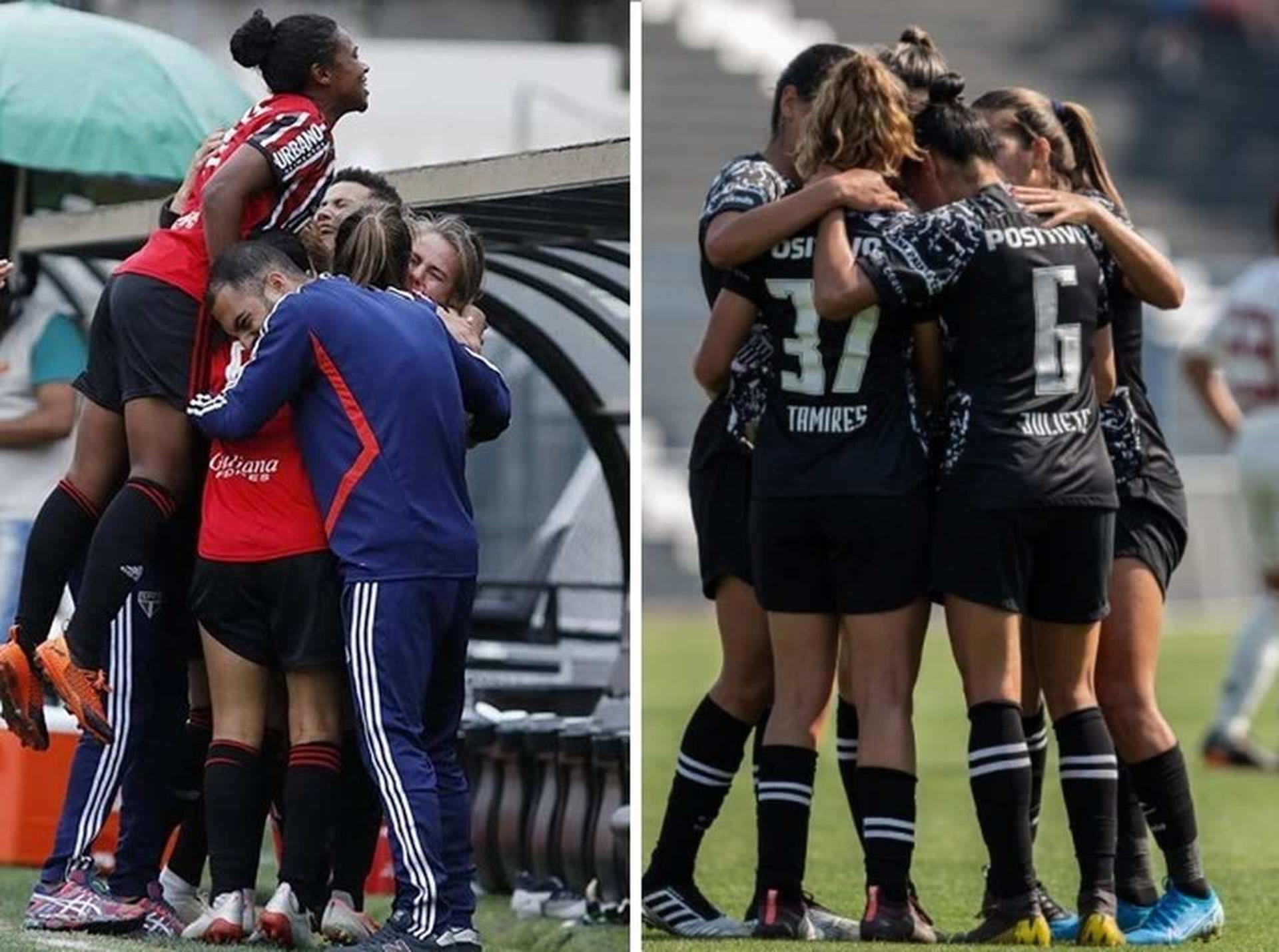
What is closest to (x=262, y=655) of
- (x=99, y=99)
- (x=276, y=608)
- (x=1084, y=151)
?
(x=276, y=608)

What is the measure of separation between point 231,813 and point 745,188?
1739 millimetres

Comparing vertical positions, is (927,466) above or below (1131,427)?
below

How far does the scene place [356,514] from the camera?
529 cm

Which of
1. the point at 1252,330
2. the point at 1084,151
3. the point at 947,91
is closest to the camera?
the point at 947,91

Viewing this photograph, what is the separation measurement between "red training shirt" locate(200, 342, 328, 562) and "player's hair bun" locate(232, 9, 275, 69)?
649 mm

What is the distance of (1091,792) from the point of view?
5.71 m

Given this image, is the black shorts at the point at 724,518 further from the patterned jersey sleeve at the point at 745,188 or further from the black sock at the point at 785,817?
the patterned jersey sleeve at the point at 745,188

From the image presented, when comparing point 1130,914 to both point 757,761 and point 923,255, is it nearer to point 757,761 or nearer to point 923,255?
point 757,761

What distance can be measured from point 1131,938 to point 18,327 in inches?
147

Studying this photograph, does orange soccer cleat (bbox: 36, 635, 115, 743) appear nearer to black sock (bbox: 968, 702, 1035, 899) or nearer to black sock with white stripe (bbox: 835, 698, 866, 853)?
black sock with white stripe (bbox: 835, 698, 866, 853)

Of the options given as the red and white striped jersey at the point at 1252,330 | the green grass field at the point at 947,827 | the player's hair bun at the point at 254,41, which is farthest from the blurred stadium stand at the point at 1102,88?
the player's hair bun at the point at 254,41

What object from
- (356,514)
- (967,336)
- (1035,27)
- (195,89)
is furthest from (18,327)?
(1035,27)

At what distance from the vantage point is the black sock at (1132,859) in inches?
237

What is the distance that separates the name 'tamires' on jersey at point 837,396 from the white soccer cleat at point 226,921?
1.41m
